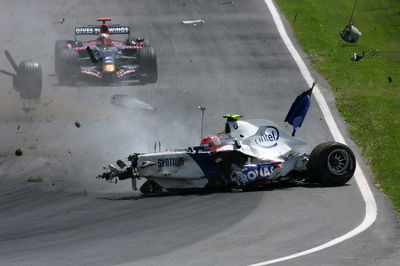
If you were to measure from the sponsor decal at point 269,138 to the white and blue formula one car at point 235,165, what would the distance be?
2 cm

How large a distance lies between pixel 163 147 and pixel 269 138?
14.1 feet

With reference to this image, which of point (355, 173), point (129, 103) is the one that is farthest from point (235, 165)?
point (129, 103)

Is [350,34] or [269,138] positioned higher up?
[350,34]

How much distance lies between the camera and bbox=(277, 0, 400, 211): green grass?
23219 mm

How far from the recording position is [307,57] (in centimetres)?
3198

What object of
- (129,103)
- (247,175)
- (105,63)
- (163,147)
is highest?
(105,63)

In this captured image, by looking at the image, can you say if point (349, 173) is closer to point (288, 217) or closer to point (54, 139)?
point (288, 217)

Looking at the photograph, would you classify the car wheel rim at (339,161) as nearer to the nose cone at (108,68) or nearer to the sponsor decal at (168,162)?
the sponsor decal at (168,162)

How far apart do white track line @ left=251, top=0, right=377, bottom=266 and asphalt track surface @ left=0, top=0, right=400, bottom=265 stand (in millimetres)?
178

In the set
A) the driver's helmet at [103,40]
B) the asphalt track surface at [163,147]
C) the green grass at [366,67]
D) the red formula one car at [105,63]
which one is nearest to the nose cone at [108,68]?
the red formula one car at [105,63]

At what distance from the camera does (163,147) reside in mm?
22719

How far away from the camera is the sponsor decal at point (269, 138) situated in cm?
1919

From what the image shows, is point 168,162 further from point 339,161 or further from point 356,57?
point 356,57

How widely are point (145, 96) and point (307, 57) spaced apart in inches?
285
